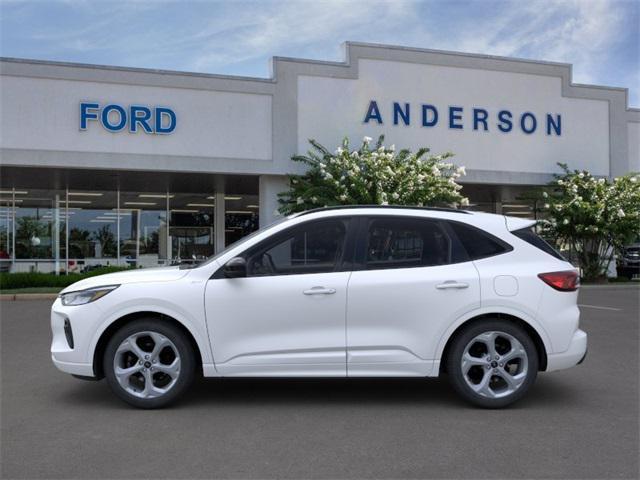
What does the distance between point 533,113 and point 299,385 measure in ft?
63.1

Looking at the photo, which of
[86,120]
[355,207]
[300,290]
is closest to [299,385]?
[300,290]

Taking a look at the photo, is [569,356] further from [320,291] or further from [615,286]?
[615,286]

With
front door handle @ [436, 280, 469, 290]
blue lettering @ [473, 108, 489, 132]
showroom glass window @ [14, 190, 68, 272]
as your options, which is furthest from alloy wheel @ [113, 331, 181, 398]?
showroom glass window @ [14, 190, 68, 272]

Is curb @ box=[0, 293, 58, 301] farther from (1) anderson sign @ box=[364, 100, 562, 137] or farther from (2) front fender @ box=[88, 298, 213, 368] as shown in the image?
(2) front fender @ box=[88, 298, 213, 368]

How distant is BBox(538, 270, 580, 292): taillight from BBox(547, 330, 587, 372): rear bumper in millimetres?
434

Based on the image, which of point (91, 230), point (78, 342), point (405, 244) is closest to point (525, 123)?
point (91, 230)

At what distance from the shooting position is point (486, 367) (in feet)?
18.6

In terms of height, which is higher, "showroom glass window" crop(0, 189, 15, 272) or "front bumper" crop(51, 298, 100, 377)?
"showroom glass window" crop(0, 189, 15, 272)

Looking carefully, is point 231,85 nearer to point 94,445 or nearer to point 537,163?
point 537,163

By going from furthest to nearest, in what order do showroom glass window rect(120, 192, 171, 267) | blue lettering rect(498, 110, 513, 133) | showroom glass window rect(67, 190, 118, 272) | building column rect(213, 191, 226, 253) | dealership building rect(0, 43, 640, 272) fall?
building column rect(213, 191, 226, 253) < showroom glass window rect(120, 192, 171, 267) < showroom glass window rect(67, 190, 118, 272) < blue lettering rect(498, 110, 513, 133) < dealership building rect(0, 43, 640, 272)

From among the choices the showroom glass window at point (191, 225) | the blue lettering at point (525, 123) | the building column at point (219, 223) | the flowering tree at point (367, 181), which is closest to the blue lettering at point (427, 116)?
the flowering tree at point (367, 181)

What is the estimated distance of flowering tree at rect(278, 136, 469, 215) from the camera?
60.3ft

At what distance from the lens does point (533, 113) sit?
2317 cm

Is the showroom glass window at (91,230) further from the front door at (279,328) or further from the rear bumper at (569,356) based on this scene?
the rear bumper at (569,356)
